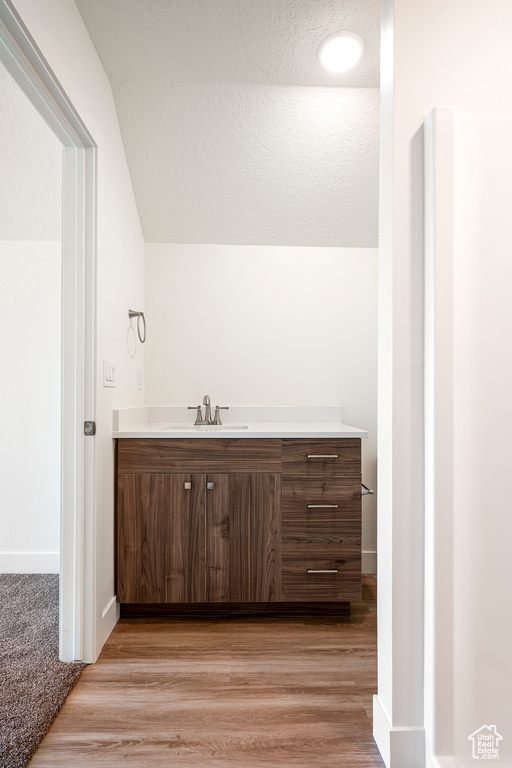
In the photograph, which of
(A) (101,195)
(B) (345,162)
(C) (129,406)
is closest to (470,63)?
(B) (345,162)

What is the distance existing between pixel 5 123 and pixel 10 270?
0.78 metres

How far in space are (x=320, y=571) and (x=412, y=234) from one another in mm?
1498

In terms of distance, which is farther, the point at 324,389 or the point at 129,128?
the point at 324,389

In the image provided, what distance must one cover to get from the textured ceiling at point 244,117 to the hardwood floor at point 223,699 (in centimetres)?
206

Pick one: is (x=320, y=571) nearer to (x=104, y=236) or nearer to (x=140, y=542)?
(x=140, y=542)

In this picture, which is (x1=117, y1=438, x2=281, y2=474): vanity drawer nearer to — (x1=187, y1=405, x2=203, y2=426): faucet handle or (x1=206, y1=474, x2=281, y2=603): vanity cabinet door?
(x1=206, y1=474, x2=281, y2=603): vanity cabinet door

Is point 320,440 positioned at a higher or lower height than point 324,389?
lower

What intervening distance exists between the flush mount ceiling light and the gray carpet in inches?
103

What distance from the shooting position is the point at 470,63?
1.25 metres

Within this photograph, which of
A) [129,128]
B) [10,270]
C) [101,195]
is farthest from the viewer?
[10,270]

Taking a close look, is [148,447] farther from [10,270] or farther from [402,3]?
[402,3]

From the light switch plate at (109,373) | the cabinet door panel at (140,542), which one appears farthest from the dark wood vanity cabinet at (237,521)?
the light switch plate at (109,373)

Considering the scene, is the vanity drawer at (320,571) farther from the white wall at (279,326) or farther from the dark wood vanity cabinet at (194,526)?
the white wall at (279,326)

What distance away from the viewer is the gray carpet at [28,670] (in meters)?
1.31
